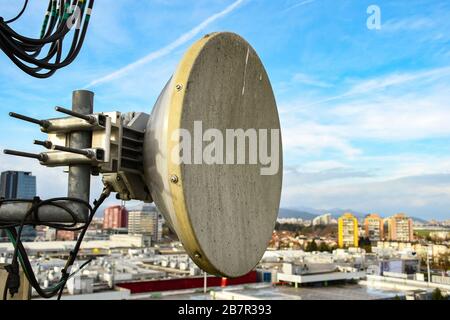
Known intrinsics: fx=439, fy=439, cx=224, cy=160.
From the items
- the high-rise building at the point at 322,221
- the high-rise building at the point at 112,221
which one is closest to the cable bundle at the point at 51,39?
the high-rise building at the point at 112,221

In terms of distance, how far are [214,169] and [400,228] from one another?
59.6 metres

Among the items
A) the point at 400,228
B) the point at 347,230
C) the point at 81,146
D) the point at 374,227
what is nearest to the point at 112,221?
the point at 347,230

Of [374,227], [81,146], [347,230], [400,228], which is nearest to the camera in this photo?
[81,146]

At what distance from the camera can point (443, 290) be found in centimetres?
1928

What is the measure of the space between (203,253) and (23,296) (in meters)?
0.75

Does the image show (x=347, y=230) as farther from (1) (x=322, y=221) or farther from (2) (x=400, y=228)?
(1) (x=322, y=221)

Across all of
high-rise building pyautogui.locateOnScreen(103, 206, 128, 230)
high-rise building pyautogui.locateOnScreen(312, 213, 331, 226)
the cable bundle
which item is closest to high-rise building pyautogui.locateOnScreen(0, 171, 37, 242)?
the cable bundle

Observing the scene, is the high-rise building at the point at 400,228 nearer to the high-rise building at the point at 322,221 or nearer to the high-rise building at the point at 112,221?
the high-rise building at the point at 322,221

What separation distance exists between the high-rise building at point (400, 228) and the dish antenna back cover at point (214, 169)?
187 ft

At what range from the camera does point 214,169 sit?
3.91 ft

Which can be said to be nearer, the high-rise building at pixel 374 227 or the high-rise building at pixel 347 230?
the high-rise building at pixel 347 230

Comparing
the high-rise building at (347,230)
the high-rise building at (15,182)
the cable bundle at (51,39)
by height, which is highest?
the cable bundle at (51,39)

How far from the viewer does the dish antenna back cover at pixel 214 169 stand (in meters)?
1.04

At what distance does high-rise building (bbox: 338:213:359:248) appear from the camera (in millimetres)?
46466
